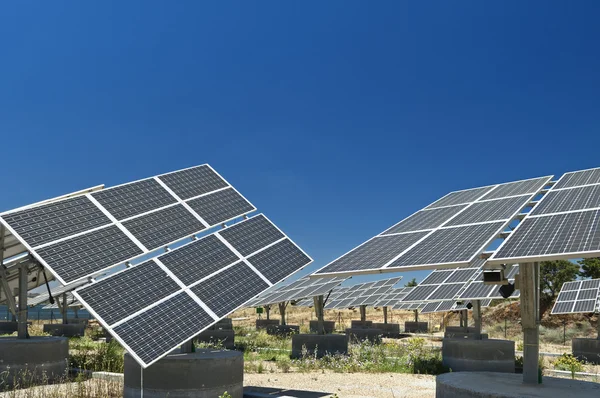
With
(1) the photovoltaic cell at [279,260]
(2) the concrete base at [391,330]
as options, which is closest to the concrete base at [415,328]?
(2) the concrete base at [391,330]

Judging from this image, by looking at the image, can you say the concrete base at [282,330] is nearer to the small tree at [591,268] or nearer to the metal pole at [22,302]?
the metal pole at [22,302]

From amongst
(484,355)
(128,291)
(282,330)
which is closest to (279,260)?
(128,291)

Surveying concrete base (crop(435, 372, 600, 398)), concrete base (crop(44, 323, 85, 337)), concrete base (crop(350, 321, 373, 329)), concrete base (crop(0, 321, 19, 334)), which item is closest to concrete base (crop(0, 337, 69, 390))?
concrete base (crop(435, 372, 600, 398))

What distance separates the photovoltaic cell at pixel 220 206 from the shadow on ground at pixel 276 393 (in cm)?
493

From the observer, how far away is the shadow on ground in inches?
583

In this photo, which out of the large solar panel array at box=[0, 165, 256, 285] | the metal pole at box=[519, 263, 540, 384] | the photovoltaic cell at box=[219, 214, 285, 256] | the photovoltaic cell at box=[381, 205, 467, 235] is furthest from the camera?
the photovoltaic cell at box=[219, 214, 285, 256]

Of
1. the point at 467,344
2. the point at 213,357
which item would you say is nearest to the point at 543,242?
the point at 213,357

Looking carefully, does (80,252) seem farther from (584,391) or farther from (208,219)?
(584,391)

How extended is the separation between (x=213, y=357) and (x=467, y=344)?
469 inches

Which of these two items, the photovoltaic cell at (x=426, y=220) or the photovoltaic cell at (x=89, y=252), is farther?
the photovoltaic cell at (x=426, y=220)

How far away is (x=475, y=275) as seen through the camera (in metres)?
33.1

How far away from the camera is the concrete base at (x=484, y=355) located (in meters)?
20.5

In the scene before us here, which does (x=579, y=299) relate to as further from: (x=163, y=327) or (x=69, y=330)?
(x=69, y=330)

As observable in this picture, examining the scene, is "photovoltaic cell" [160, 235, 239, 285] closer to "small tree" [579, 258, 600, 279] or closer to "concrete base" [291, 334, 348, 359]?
"concrete base" [291, 334, 348, 359]
